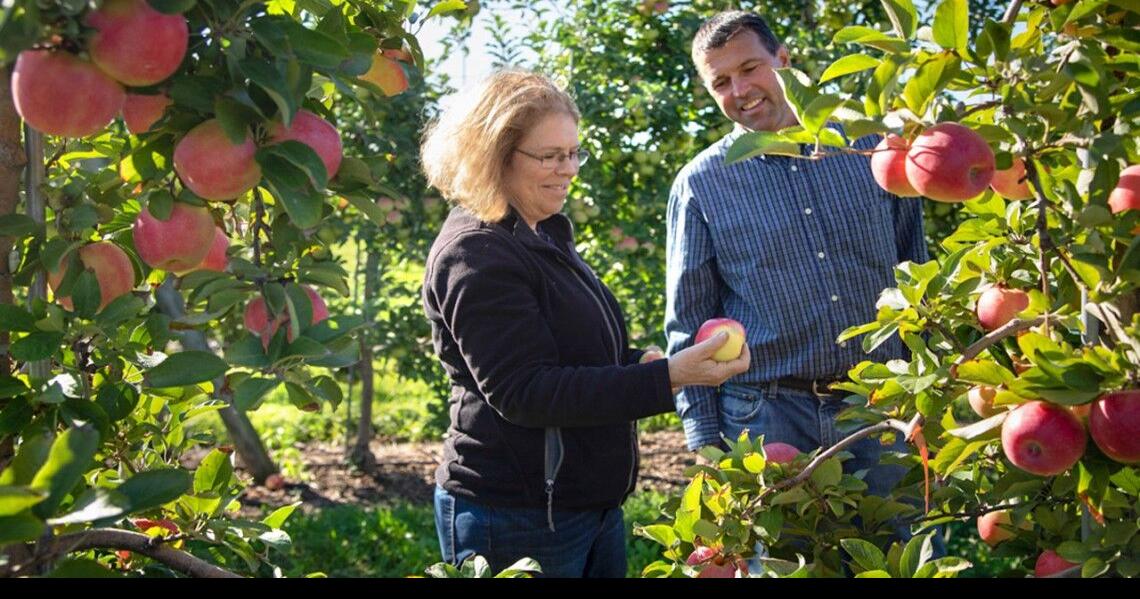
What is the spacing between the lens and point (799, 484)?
5.25 ft

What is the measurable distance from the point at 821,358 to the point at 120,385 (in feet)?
4.89

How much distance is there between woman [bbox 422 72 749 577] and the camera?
1954 mm

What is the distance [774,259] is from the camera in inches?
96.3

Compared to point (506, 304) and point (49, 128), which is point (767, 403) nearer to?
point (506, 304)

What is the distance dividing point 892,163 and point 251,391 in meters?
0.72

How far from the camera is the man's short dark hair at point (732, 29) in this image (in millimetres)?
2525

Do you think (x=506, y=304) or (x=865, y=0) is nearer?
(x=506, y=304)

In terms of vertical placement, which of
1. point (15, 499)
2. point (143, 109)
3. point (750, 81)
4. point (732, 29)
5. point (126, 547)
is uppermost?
point (732, 29)

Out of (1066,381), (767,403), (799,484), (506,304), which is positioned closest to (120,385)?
(506,304)

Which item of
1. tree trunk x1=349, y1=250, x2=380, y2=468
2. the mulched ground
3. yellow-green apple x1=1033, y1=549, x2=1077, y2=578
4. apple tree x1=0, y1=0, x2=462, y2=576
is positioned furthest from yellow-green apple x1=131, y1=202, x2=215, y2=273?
the mulched ground

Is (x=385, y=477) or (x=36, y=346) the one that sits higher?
(x=36, y=346)

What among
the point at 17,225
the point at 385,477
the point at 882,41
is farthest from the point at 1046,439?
the point at 385,477

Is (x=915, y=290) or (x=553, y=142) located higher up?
(x=553, y=142)

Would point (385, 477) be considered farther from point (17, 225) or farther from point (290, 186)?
point (290, 186)
